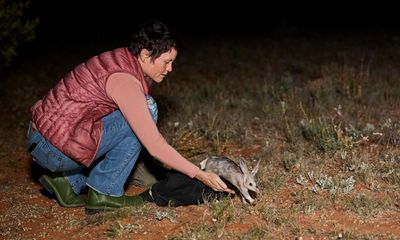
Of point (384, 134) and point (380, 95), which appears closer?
point (384, 134)

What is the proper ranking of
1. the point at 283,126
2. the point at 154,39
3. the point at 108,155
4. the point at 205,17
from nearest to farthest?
the point at 154,39
the point at 108,155
the point at 283,126
the point at 205,17

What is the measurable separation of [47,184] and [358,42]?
9.06 m

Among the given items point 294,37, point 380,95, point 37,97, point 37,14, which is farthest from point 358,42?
point 37,14

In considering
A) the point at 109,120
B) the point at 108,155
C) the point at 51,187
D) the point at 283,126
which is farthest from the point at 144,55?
the point at 283,126

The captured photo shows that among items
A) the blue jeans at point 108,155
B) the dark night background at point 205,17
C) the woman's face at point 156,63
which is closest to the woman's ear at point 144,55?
the woman's face at point 156,63

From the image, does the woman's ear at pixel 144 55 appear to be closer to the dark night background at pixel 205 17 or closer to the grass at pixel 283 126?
the grass at pixel 283 126

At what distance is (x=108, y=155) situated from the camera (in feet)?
15.0

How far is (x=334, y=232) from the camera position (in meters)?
3.99

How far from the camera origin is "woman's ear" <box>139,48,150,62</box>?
166 inches

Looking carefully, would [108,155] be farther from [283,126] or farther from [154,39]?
[283,126]

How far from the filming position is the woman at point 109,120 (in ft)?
13.3

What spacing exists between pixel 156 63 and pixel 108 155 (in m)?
0.82

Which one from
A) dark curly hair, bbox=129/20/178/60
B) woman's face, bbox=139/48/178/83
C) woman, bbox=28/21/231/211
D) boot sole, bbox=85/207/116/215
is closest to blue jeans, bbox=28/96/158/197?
woman, bbox=28/21/231/211

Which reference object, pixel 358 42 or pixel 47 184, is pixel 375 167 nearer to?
pixel 47 184
